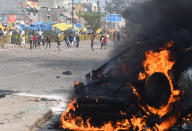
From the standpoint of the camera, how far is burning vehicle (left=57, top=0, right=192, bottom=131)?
598 centimetres

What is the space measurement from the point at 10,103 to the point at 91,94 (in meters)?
3.18

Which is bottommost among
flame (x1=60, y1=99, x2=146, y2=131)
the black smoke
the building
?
flame (x1=60, y1=99, x2=146, y2=131)

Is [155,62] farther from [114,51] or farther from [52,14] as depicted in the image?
[52,14]

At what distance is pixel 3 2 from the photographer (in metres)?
69.2

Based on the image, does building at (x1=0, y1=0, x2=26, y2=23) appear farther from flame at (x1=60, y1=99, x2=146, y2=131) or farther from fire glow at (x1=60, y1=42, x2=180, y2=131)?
fire glow at (x1=60, y1=42, x2=180, y2=131)

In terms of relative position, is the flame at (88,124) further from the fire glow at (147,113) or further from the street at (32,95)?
the street at (32,95)

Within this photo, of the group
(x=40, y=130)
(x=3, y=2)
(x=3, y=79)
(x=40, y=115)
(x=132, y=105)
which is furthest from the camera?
(x=3, y=2)

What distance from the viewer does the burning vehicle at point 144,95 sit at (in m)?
5.98

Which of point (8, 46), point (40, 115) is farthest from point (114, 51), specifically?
point (8, 46)

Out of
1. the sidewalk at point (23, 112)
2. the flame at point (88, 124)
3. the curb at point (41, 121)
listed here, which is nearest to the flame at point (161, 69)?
the flame at point (88, 124)

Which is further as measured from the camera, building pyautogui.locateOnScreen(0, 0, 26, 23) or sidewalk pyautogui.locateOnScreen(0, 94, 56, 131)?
building pyautogui.locateOnScreen(0, 0, 26, 23)

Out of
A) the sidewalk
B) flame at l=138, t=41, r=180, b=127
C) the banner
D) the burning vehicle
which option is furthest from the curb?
the banner

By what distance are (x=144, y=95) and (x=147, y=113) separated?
12.7 inches

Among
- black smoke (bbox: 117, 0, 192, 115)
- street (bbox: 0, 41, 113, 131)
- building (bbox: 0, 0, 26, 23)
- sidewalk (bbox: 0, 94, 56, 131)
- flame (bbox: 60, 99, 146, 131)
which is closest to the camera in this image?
flame (bbox: 60, 99, 146, 131)
